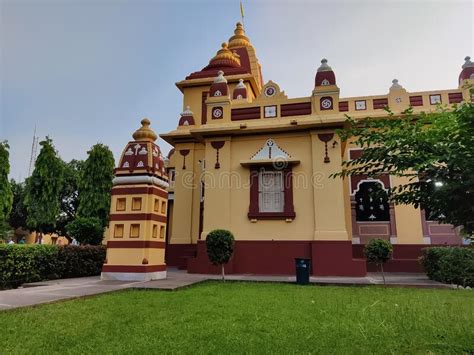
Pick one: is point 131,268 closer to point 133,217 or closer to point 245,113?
point 133,217

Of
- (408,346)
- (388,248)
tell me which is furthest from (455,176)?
(388,248)

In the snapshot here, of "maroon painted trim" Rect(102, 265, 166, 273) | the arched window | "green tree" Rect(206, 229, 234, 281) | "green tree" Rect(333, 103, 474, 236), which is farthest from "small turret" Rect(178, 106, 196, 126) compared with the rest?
"green tree" Rect(333, 103, 474, 236)

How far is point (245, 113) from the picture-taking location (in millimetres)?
14414

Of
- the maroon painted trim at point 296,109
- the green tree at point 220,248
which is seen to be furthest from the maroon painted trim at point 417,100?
the green tree at point 220,248

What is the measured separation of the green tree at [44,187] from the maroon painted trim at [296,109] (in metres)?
15.9

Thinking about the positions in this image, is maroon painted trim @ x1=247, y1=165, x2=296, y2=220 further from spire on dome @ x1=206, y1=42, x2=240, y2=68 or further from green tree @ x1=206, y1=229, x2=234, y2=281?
spire on dome @ x1=206, y1=42, x2=240, y2=68

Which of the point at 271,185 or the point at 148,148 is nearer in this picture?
the point at 148,148

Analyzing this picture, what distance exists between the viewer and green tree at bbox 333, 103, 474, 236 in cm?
302

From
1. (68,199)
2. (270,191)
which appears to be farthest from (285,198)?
(68,199)

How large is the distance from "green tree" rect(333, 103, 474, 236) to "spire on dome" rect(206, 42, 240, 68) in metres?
17.2

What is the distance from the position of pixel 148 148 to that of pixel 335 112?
6.97 metres

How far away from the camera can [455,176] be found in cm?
319

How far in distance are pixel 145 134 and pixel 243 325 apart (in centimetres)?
873

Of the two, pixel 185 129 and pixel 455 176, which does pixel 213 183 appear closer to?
pixel 185 129
